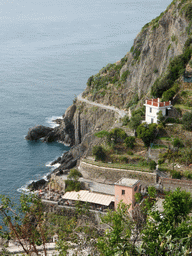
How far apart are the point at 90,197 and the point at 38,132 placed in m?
42.8

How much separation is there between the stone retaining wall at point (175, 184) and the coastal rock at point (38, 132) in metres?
44.9

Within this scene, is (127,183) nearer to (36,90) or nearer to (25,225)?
(25,225)

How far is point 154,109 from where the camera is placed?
55.5 m

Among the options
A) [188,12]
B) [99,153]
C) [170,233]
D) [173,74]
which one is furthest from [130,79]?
[170,233]

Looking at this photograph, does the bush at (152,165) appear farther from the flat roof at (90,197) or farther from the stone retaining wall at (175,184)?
the flat roof at (90,197)

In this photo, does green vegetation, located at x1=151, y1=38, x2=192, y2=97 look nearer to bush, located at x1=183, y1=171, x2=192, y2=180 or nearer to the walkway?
the walkway

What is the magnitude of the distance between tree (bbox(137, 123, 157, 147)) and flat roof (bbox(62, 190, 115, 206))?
10.7 metres

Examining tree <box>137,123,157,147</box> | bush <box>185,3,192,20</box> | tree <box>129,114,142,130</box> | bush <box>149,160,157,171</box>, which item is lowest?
bush <box>149,160,157,171</box>

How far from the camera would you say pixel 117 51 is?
167 meters

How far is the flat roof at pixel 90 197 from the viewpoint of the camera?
46919 millimetres

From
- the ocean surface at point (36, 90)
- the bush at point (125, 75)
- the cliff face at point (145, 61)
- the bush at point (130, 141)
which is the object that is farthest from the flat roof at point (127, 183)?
the bush at point (125, 75)

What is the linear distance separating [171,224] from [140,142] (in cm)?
3649

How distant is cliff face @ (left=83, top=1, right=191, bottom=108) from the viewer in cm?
7356

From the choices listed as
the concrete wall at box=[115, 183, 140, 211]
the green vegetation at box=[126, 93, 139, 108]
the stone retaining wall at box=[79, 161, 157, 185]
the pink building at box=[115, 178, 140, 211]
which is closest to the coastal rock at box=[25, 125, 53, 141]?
the green vegetation at box=[126, 93, 139, 108]
